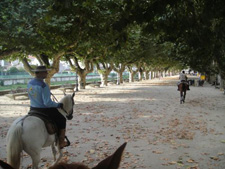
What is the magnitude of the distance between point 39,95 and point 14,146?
1148 mm

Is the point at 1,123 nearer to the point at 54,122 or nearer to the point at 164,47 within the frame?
the point at 54,122

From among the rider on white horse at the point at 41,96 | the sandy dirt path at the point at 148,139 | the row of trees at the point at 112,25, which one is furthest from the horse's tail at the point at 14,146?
the row of trees at the point at 112,25

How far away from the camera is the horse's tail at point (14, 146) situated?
13.3ft

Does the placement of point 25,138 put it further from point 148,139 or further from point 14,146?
point 148,139

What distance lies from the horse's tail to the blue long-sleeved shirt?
2.56 ft

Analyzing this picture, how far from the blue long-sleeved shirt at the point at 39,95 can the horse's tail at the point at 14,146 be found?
78 centimetres

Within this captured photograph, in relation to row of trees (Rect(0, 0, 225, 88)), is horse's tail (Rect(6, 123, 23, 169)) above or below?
below

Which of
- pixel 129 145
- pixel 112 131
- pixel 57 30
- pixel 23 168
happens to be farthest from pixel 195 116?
pixel 23 168

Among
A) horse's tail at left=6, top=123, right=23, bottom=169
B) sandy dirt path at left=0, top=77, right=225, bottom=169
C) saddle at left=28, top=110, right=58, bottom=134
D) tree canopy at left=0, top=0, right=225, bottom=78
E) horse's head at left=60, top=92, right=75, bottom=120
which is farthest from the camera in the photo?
sandy dirt path at left=0, top=77, right=225, bottom=169

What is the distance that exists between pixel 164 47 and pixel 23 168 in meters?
31.2

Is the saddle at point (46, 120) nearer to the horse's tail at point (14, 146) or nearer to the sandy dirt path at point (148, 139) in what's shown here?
the horse's tail at point (14, 146)

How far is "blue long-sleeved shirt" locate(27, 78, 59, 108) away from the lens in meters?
4.70

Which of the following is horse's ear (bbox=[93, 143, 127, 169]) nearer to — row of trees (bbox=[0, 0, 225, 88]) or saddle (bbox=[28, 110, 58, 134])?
row of trees (bbox=[0, 0, 225, 88])

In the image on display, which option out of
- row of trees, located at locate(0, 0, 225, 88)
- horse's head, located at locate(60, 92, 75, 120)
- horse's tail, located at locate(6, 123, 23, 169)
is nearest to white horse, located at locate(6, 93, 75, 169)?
horse's tail, located at locate(6, 123, 23, 169)
